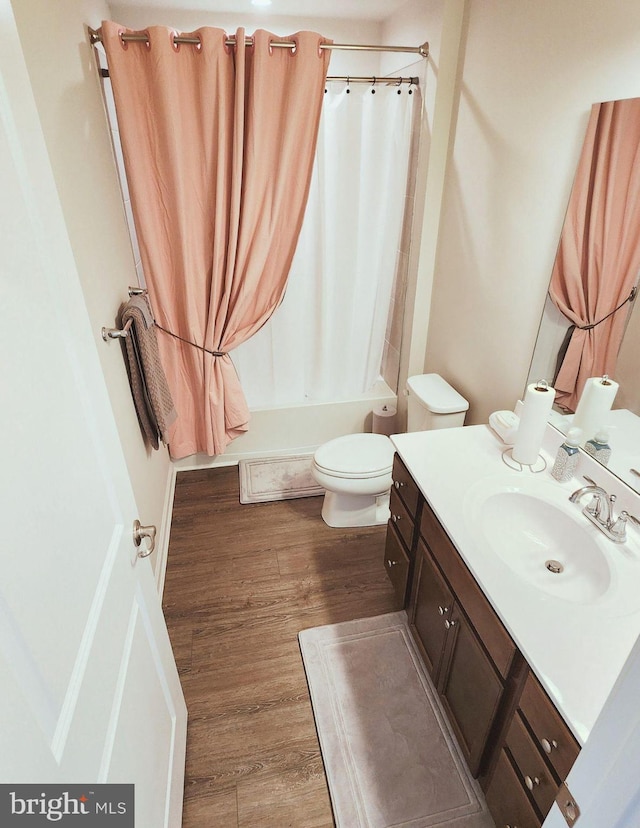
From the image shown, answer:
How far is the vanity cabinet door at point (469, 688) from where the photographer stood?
121 cm

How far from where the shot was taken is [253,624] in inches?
76.7

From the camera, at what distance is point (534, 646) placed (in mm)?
1010

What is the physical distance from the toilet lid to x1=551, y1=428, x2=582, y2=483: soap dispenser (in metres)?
0.87

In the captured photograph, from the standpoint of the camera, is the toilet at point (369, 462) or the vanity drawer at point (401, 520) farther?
the toilet at point (369, 462)

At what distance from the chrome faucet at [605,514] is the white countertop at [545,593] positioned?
20 mm

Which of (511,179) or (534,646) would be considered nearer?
(534,646)

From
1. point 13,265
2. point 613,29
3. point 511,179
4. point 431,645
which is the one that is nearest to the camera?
point 13,265

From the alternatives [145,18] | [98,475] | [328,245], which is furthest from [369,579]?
[145,18]

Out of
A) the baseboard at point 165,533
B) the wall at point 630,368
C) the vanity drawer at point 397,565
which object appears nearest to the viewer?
the wall at point 630,368

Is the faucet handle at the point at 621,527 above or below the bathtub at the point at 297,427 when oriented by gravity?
above

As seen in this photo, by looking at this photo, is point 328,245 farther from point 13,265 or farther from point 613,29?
point 13,265

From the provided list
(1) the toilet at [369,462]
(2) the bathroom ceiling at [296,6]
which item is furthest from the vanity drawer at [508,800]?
(2) the bathroom ceiling at [296,6]

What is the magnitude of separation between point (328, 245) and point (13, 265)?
2.08 m

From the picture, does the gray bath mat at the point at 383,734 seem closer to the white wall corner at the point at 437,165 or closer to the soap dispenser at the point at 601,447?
the soap dispenser at the point at 601,447
